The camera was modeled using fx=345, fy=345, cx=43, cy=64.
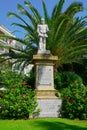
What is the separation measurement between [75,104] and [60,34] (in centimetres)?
1087

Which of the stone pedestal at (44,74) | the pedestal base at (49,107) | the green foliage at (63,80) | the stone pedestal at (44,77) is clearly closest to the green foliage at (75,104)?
the pedestal base at (49,107)

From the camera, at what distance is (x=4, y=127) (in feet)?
35.7

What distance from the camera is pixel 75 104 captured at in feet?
46.5

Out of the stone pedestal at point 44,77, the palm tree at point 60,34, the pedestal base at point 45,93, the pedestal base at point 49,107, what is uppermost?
the palm tree at point 60,34

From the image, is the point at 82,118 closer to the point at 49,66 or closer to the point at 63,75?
the point at 49,66

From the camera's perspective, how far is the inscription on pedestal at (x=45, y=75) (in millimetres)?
15297

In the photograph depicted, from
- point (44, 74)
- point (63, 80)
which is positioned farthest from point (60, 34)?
point (44, 74)

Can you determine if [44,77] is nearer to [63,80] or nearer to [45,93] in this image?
[45,93]

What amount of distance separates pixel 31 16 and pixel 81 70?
27.2ft

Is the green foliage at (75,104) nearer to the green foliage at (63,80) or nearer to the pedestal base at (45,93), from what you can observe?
the pedestal base at (45,93)

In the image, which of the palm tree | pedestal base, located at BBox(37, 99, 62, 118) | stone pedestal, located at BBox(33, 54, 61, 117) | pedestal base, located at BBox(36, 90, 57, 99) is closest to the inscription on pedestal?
stone pedestal, located at BBox(33, 54, 61, 117)

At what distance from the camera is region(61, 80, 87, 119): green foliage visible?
46.2 feet

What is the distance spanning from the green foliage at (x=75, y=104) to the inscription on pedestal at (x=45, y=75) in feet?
3.45

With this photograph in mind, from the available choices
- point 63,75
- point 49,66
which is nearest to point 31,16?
point 63,75
